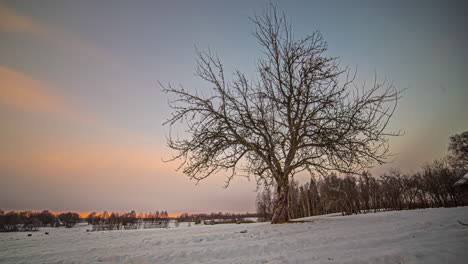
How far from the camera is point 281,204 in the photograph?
28.4 feet

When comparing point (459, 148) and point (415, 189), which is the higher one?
point (459, 148)

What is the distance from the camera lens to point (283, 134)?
368 inches

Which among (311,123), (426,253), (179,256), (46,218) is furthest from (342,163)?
(46,218)

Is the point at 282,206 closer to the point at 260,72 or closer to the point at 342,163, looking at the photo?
the point at 342,163

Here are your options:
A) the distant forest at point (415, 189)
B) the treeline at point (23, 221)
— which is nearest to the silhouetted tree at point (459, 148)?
the distant forest at point (415, 189)

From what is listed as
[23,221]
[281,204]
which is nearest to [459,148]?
[281,204]

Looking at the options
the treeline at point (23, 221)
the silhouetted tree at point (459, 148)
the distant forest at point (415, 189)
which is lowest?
the treeline at point (23, 221)

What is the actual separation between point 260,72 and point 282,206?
6587mm

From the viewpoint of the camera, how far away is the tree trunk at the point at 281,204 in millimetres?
8641

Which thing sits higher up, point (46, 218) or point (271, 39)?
point (271, 39)

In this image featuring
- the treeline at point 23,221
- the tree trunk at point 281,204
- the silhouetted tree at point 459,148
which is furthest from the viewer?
the treeline at point 23,221

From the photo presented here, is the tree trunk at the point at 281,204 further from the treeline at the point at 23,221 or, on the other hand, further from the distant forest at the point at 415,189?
the treeline at the point at 23,221

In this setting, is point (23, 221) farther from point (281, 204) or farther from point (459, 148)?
point (459, 148)

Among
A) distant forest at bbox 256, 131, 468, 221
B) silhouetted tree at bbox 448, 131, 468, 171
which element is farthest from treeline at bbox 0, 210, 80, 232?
silhouetted tree at bbox 448, 131, 468, 171
